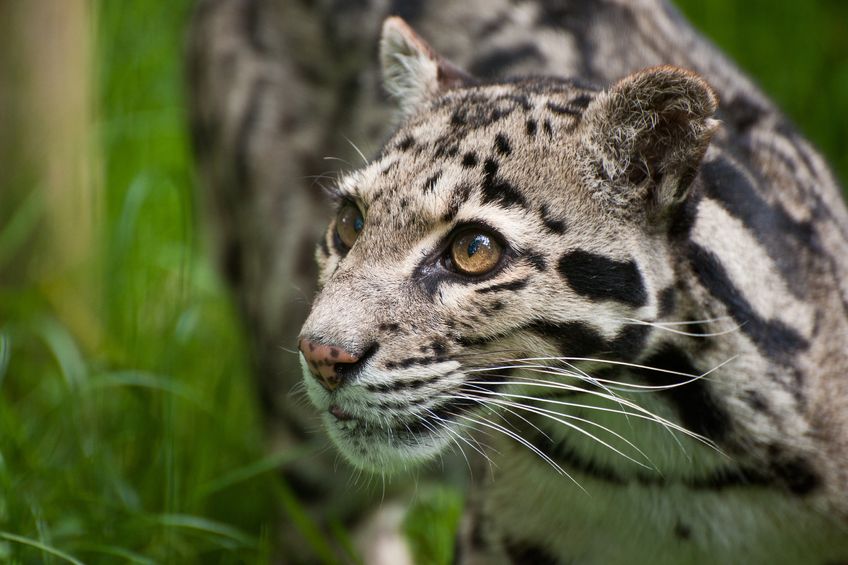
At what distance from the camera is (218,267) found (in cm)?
609

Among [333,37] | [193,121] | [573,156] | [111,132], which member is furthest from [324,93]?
[573,156]

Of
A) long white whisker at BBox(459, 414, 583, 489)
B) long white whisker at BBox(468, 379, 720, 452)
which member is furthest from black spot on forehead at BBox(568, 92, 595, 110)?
long white whisker at BBox(459, 414, 583, 489)

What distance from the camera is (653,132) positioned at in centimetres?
334

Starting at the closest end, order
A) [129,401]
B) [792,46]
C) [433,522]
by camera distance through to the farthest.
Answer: [129,401] → [433,522] → [792,46]

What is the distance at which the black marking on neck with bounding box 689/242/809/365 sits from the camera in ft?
11.2

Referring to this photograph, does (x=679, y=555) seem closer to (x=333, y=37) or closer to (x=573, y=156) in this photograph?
(x=573, y=156)

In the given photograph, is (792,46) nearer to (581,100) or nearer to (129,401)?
(581,100)

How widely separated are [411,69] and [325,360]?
1369mm

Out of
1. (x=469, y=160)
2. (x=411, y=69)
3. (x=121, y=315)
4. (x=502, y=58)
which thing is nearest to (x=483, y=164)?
(x=469, y=160)

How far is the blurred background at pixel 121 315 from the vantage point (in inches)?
190

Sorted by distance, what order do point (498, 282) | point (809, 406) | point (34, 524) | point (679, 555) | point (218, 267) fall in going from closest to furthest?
point (498, 282) < point (809, 406) < point (679, 555) < point (34, 524) < point (218, 267)

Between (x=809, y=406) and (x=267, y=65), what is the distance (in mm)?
3366

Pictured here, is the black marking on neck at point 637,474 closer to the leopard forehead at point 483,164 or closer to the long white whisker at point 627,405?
the long white whisker at point 627,405

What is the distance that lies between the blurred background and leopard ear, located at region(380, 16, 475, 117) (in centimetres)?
122
